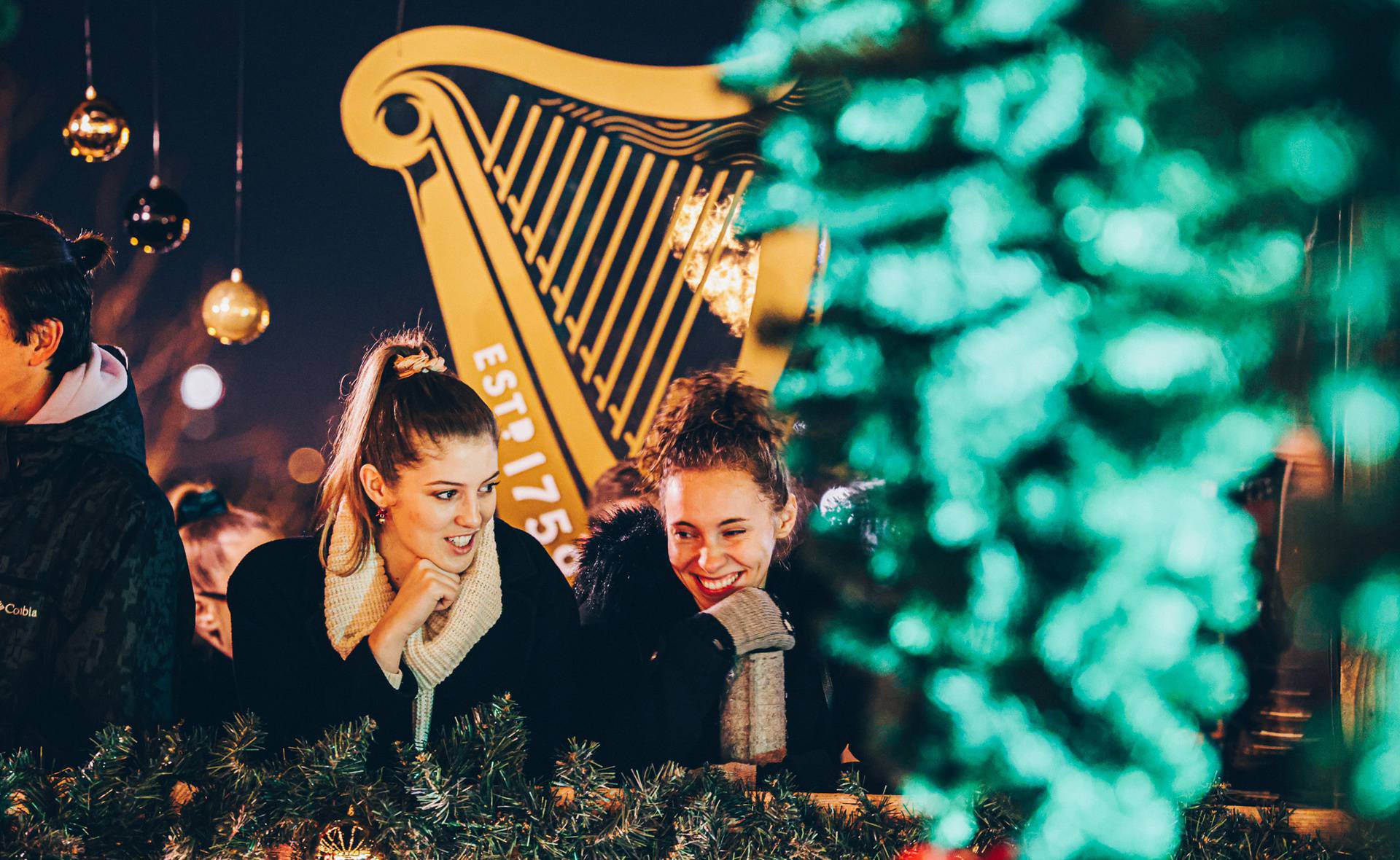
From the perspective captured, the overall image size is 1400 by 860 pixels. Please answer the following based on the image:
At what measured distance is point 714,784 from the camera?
156 cm

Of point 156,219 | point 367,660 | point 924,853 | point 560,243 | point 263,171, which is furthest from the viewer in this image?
point 263,171

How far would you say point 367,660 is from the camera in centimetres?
200

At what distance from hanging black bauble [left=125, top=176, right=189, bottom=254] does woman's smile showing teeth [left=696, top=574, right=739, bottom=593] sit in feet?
5.43

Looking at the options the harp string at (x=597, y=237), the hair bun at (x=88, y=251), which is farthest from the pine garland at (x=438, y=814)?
the harp string at (x=597, y=237)

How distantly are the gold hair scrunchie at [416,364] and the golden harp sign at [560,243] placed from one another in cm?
56

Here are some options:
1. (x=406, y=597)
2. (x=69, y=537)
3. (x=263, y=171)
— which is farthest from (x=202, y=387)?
(x=406, y=597)

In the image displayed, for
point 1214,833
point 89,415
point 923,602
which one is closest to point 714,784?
point 1214,833

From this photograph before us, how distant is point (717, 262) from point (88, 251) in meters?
1.41

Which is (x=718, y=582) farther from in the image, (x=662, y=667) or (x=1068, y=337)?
(x=1068, y=337)

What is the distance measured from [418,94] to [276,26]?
602 millimetres

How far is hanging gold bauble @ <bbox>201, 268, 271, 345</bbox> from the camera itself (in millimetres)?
2678

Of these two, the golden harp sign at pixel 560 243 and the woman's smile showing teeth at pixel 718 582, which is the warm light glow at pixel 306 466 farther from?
the woman's smile showing teeth at pixel 718 582

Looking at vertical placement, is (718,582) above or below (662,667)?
above

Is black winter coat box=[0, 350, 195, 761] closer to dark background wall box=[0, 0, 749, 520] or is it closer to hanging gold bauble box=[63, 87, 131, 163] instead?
dark background wall box=[0, 0, 749, 520]
